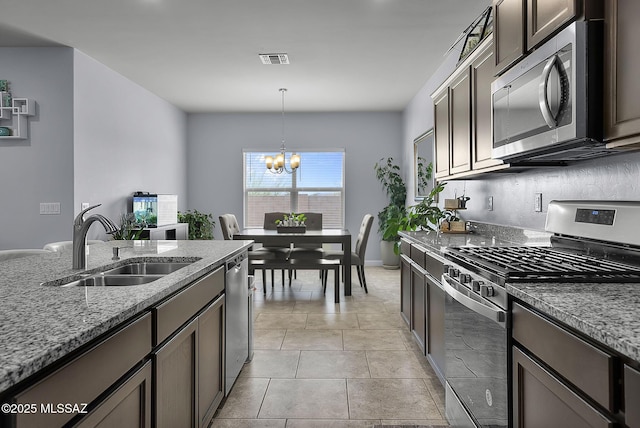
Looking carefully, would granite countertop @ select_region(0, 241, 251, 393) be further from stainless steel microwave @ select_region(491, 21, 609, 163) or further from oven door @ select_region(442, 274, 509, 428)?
stainless steel microwave @ select_region(491, 21, 609, 163)

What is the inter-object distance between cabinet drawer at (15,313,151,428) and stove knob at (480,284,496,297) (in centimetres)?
114

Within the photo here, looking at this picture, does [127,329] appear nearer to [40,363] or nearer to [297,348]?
[40,363]

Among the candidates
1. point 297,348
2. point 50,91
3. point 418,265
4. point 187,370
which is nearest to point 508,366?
point 187,370

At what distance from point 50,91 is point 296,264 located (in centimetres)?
310

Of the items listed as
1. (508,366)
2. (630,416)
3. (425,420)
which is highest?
(630,416)

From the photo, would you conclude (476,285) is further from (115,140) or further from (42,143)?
(115,140)

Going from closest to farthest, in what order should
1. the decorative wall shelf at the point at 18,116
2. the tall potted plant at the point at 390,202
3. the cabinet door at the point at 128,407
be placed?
the cabinet door at the point at 128,407 → the decorative wall shelf at the point at 18,116 → the tall potted plant at the point at 390,202

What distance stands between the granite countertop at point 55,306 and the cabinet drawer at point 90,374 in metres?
0.05

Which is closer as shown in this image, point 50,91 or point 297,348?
point 297,348

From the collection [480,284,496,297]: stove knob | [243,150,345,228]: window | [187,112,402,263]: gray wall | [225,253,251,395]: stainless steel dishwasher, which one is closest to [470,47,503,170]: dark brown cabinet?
[480,284,496,297]: stove knob

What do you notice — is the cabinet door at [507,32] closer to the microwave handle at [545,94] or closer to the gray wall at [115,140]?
the microwave handle at [545,94]

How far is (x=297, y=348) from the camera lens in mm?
3326

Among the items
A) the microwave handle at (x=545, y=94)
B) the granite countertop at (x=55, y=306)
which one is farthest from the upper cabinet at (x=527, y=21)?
the granite countertop at (x=55, y=306)

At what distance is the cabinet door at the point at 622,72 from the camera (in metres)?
1.30
